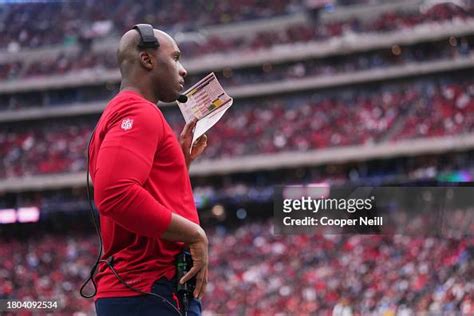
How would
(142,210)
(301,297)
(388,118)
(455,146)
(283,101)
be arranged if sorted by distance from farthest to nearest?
(283,101) < (388,118) < (455,146) < (301,297) < (142,210)

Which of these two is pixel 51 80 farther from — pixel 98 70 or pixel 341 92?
pixel 341 92

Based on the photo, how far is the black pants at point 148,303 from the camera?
1979mm

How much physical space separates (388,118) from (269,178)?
2860 millimetres

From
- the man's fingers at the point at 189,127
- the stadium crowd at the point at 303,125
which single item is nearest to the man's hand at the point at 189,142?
the man's fingers at the point at 189,127

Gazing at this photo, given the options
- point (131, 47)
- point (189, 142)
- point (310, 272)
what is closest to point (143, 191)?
point (131, 47)

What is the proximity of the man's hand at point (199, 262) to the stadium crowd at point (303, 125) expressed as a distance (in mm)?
16394

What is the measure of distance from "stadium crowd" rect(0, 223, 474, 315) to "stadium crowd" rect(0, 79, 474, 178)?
2.63m

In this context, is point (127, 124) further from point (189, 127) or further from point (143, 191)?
point (189, 127)

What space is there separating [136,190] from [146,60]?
1.18 ft

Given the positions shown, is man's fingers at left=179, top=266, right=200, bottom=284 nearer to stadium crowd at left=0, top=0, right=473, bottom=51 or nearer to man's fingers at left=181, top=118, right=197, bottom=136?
man's fingers at left=181, top=118, right=197, bottom=136

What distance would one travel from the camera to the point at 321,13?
21.1 m

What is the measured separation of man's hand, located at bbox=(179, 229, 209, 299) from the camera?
1.96 metres

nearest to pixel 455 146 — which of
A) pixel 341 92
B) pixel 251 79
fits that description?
pixel 341 92

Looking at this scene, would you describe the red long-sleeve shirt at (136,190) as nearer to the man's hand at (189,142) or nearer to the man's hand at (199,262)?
the man's hand at (199,262)
